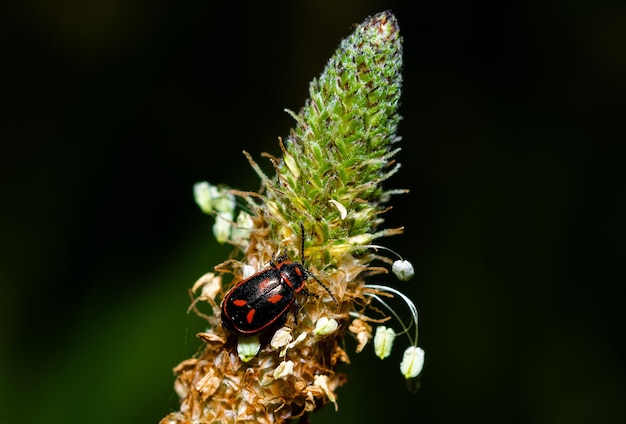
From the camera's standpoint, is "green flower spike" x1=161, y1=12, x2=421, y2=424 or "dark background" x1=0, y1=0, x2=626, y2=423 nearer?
"green flower spike" x1=161, y1=12, x2=421, y2=424

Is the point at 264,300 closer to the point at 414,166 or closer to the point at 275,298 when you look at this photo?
the point at 275,298

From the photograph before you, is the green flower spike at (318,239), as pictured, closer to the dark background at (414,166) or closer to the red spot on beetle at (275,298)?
the red spot on beetle at (275,298)

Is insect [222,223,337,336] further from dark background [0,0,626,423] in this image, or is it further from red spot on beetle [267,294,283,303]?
dark background [0,0,626,423]

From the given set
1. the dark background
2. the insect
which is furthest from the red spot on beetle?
the dark background

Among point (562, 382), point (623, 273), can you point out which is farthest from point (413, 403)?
point (623, 273)

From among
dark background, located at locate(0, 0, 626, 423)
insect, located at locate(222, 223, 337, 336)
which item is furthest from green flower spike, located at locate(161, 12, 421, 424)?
dark background, located at locate(0, 0, 626, 423)
